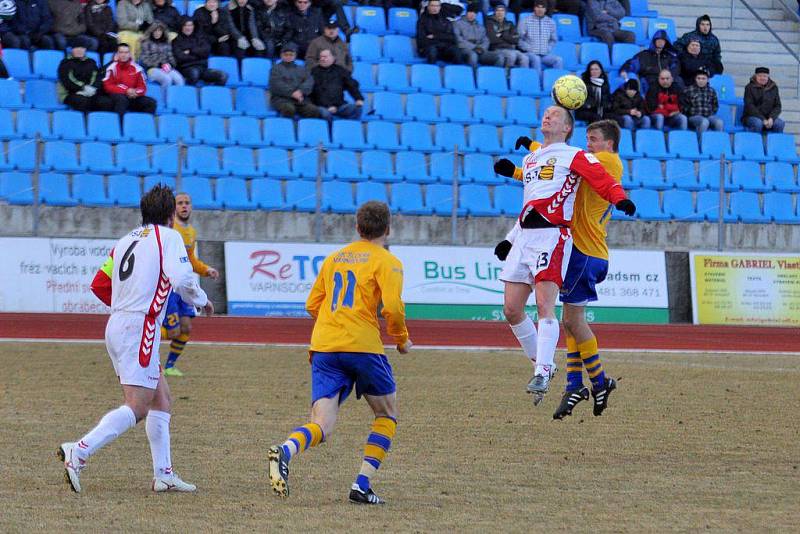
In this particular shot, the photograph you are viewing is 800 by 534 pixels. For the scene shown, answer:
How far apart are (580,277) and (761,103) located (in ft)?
51.4

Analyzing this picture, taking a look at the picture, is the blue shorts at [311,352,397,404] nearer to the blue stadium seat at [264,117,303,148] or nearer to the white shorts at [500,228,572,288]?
the white shorts at [500,228,572,288]

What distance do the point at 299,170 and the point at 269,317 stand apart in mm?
2771

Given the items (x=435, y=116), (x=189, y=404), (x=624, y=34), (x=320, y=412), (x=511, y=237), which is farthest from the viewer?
(x=624, y=34)

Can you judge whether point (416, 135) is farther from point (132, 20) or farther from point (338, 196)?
point (132, 20)

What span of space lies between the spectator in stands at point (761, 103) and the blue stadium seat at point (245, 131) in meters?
9.40

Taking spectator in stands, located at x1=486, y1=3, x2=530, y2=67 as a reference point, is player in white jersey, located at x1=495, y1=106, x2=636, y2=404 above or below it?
below

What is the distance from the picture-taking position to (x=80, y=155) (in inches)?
787

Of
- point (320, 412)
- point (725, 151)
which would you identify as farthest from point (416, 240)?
point (320, 412)

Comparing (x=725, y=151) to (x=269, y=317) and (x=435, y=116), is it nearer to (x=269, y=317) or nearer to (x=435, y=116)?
(x=435, y=116)

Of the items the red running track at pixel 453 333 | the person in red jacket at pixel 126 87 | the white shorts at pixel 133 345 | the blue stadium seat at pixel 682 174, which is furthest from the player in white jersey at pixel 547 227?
the blue stadium seat at pixel 682 174

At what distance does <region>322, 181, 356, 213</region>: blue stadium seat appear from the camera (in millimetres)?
20266

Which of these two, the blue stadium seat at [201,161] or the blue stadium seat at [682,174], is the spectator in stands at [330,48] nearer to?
the blue stadium seat at [201,161]

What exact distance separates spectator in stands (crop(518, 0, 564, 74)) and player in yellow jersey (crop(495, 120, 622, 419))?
14301 mm

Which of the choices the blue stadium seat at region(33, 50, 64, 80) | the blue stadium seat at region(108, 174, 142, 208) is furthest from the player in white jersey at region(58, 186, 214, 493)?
the blue stadium seat at region(33, 50, 64, 80)
